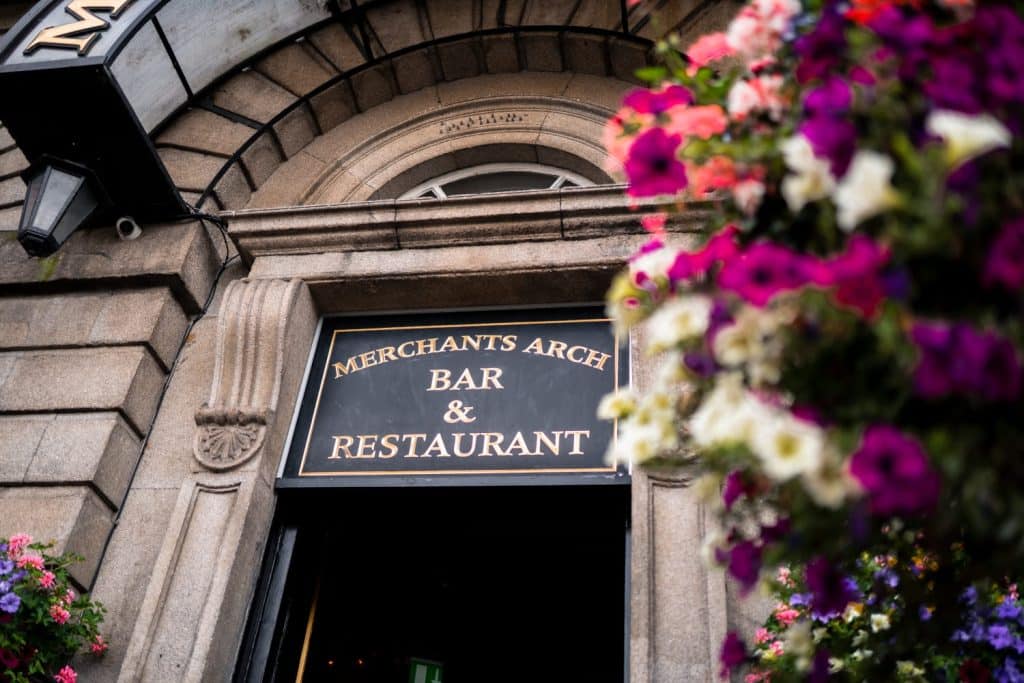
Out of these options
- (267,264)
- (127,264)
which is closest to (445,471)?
(267,264)

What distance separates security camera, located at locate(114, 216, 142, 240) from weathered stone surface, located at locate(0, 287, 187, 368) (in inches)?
17.6

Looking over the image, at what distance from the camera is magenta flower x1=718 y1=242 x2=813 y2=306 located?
1.78m

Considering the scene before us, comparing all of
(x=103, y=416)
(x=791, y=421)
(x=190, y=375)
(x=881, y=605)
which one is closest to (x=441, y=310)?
(x=190, y=375)

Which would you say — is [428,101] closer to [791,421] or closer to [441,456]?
[441,456]

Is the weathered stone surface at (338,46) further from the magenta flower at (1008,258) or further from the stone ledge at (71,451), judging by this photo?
the magenta flower at (1008,258)

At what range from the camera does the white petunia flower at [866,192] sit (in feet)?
5.54

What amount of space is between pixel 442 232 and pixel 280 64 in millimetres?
2832

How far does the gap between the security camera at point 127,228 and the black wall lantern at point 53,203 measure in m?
0.29

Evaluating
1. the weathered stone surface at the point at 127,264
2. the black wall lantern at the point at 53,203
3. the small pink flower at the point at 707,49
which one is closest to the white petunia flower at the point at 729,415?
the small pink flower at the point at 707,49

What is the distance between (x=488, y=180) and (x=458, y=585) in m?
3.37

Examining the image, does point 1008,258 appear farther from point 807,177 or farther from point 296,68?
point 296,68

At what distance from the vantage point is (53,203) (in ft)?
19.1

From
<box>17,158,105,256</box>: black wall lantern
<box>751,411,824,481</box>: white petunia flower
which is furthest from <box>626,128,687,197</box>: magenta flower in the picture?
<box>17,158,105,256</box>: black wall lantern

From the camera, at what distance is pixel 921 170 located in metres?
1.67
